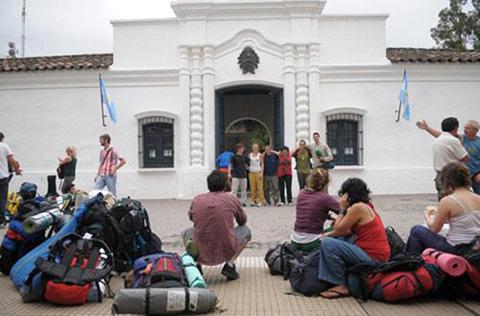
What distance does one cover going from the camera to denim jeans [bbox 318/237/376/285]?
4758 millimetres

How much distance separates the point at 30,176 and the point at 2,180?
6.50m

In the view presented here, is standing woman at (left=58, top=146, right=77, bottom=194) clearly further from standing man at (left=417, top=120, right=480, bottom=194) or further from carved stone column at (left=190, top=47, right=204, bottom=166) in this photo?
standing man at (left=417, top=120, right=480, bottom=194)

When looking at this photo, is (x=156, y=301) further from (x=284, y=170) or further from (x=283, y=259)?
(x=284, y=170)

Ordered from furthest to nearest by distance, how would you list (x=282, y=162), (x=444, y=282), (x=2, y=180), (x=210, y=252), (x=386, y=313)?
1. (x=282, y=162)
2. (x=2, y=180)
3. (x=210, y=252)
4. (x=444, y=282)
5. (x=386, y=313)

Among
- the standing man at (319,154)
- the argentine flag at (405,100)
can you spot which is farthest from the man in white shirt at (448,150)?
the argentine flag at (405,100)

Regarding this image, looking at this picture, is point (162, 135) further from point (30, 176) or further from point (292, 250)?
point (292, 250)

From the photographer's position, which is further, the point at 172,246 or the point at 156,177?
the point at 156,177

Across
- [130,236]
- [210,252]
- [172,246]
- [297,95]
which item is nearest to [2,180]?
[172,246]

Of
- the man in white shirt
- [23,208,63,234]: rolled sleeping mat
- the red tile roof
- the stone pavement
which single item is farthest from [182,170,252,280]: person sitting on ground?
the red tile roof

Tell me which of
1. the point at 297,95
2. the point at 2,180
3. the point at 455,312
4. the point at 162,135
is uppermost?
the point at 297,95

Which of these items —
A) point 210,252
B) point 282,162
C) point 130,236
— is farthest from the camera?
point 282,162

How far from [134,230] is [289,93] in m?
10.2

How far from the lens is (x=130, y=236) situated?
577 centimetres

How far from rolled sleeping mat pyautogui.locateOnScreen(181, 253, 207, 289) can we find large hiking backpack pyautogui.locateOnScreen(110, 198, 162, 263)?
87cm
